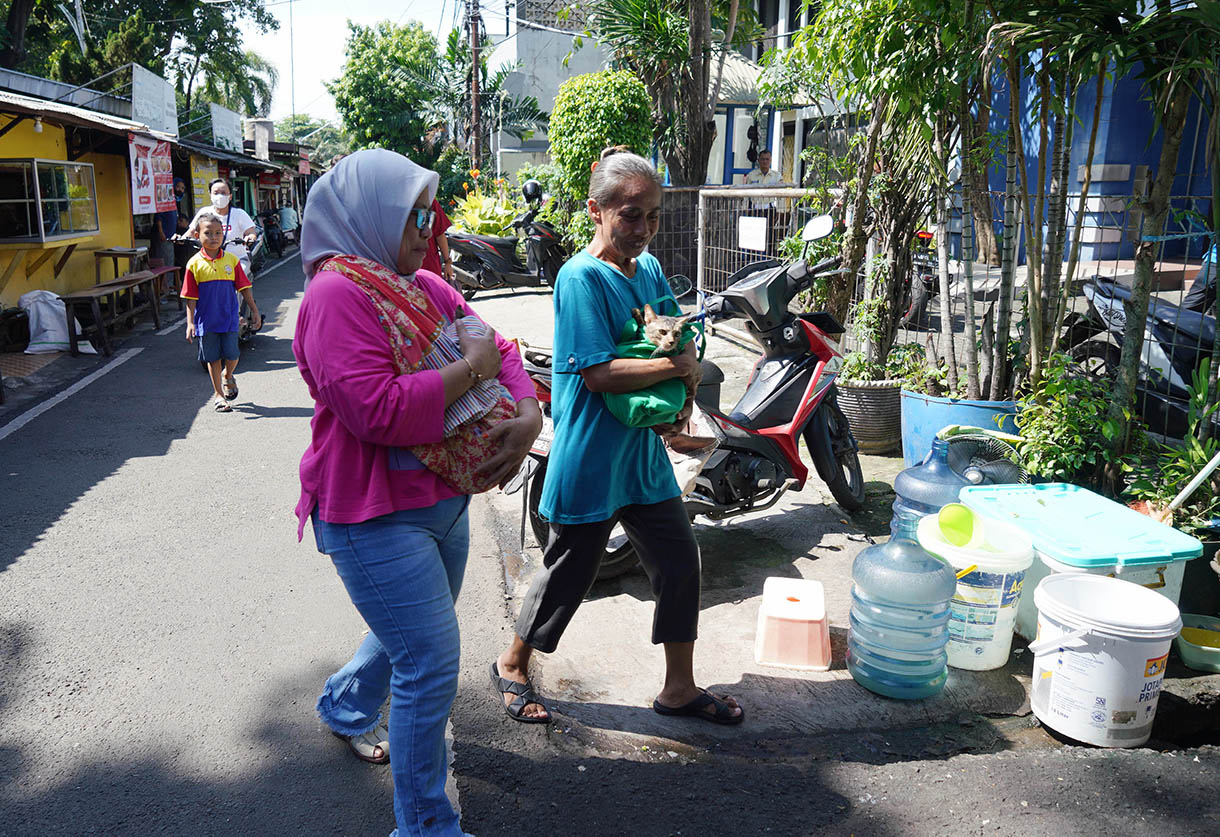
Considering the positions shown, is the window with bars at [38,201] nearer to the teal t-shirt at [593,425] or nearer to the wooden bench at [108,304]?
the wooden bench at [108,304]

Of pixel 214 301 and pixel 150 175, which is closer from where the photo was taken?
pixel 214 301

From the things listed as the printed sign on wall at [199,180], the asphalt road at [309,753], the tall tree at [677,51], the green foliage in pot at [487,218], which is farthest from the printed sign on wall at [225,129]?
the asphalt road at [309,753]

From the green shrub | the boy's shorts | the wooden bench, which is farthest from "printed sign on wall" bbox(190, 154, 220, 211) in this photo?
the boy's shorts

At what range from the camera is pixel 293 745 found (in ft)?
10.2

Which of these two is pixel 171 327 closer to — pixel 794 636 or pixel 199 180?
pixel 199 180

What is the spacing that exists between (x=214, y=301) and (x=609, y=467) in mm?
6102

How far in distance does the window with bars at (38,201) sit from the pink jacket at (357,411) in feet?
33.3

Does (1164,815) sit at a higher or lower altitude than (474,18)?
lower

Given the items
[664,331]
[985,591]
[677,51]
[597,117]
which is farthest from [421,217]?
[677,51]

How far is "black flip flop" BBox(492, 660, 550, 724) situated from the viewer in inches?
127

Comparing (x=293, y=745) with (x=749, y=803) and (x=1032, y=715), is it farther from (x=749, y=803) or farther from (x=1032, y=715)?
(x=1032, y=715)

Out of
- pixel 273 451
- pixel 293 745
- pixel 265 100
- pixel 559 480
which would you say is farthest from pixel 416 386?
pixel 265 100

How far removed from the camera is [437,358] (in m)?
2.31

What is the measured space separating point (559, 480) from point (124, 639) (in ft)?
7.24
